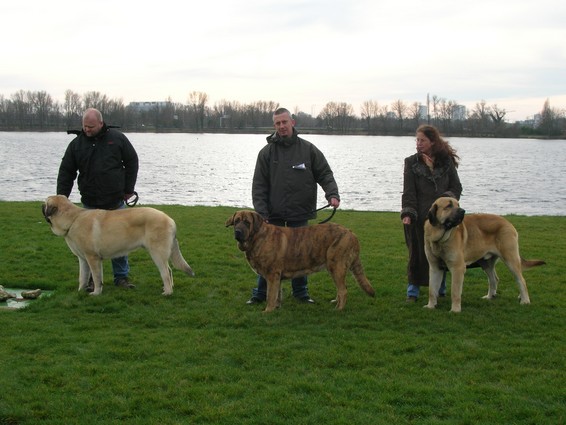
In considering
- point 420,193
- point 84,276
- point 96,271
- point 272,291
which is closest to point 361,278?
point 272,291

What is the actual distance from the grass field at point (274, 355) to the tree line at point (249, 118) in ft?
418

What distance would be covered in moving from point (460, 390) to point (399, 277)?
4784 mm

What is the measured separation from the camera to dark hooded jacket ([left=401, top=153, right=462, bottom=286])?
8.20 meters

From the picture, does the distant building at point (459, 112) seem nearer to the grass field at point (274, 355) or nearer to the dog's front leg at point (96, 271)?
the grass field at point (274, 355)

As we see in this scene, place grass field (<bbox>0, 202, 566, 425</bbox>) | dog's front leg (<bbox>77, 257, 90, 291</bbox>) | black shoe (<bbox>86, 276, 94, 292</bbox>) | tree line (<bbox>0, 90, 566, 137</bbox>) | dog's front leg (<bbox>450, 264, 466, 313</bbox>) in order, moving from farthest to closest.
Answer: tree line (<bbox>0, 90, 566, 137</bbox>)
black shoe (<bbox>86, 276, 94, 292</bbox>)
dog's front leg (<bbox>77, 257, 90, 291</bbox>)
dog's front leg (<bbox>450, 264, 466, 313</bbox>)
grass field (<bbox>0, 202, 566, 425</bbox>)

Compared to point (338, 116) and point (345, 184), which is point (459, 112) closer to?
point (338, 116)

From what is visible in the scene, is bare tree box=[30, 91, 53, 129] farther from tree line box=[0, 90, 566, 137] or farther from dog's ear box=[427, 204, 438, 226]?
dog's ear box=[427, 204, 438, 226]

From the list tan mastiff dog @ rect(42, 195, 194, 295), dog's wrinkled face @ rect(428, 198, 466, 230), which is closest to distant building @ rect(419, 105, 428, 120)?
dog's wrinkled face @ rect(428, 198, 466, 230)

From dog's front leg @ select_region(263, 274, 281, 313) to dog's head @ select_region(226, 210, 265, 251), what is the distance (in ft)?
1.71

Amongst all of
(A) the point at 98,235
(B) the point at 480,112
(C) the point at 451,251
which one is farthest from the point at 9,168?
(B) the point at 480,112

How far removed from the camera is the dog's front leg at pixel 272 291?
7.61 m

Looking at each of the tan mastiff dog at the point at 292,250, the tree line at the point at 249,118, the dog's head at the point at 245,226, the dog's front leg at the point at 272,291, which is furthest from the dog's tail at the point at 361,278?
the tree line at the point at 249,118

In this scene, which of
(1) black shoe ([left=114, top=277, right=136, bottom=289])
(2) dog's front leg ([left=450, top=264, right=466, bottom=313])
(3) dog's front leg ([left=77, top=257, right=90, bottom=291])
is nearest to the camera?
(2) dog's front leg ([left=450, top=264, right=466, bottom=313])

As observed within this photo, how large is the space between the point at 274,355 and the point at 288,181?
8.93 ft
